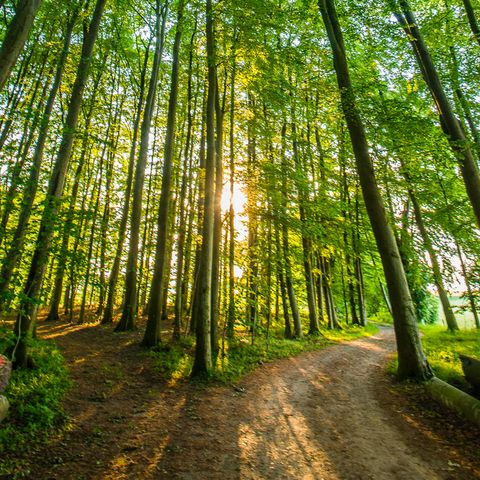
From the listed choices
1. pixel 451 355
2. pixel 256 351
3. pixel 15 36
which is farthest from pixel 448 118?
pixel 15 36

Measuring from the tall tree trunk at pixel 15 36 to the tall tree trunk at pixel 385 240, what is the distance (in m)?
6.92

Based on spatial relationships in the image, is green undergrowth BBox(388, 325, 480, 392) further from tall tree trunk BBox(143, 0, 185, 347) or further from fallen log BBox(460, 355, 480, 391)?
tall tree trunk BBox(143, 0, 185, 347)

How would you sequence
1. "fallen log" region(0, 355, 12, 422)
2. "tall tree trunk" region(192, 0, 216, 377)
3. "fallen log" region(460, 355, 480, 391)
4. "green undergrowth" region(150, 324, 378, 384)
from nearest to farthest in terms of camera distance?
"fallen log" region(0, 355, 12, 422) → "fallen log" region(460, 355, 480, 391) → "tall tree trunk" region(192, 0, 216, 377) → "green undergrowth" region(150, 324, 378, 384)

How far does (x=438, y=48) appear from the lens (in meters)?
12.6

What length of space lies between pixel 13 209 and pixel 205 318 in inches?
200

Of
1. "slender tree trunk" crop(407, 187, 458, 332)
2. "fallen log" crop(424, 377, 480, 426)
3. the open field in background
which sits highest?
"slender tree trunk" crop(407, 187, 458, 332)

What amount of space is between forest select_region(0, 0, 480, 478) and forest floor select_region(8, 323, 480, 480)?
81 centimetres

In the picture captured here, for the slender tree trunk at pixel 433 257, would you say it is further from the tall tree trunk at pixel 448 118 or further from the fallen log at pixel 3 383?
the fallen log at pixel 3 383

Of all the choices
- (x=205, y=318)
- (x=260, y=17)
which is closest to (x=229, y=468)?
(x=205, y=318)

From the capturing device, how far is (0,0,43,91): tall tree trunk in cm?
393

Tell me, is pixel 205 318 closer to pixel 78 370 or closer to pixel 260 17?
pixel 78 370

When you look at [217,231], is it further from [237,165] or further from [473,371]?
[473,371]

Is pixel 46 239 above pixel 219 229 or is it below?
below

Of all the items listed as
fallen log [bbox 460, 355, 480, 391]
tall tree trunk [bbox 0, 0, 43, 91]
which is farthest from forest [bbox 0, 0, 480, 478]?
fallen log [bbox 460, 355, 480, 391]
